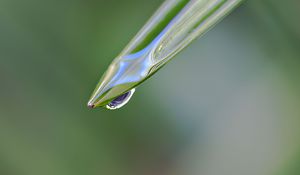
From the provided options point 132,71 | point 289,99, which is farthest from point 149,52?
point 289,99

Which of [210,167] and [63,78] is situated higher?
[63,78]

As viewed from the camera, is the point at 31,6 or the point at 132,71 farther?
the point at 31,6

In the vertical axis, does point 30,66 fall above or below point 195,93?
above

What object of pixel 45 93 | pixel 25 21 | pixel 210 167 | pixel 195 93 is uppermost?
pixel 25 21

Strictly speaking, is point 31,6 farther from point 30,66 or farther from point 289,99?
point 289,99

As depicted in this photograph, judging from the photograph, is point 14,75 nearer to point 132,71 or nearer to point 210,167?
point 210,167

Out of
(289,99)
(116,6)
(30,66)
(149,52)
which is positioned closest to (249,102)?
(289,99)
